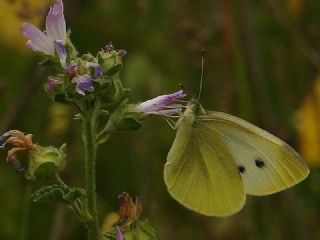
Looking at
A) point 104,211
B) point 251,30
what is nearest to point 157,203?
point 104,211

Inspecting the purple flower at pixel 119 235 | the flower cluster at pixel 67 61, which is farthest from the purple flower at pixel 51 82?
the purple flower at pixel 119 235

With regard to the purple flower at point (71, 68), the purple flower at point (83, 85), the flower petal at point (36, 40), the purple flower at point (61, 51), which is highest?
the flower petal at point (36, 40)

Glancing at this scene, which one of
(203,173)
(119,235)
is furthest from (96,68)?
(203,173)

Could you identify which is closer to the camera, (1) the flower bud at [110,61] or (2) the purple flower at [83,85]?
(2) the purple flower at [83,85]

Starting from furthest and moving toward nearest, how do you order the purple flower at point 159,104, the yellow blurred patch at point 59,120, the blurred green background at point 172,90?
the yellow blurred patch at point 59,120 < the blurred green background at point 172,90 < the purple flower at point 159,104

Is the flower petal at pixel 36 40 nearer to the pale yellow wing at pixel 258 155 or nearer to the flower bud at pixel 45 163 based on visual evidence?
the flower bud at pixel 45 163

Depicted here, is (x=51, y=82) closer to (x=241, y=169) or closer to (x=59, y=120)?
(x=241, y=169)
